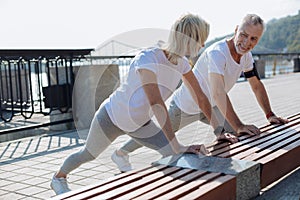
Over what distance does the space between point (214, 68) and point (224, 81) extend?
0.27 meters

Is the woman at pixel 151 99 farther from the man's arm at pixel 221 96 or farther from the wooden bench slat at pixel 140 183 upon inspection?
the wooden bench slat at pixel 140 183

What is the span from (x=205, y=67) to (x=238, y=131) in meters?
0.72

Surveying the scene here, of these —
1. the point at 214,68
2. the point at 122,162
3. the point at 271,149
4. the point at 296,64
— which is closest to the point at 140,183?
the point at 271,149

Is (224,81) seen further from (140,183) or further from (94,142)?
(140,183)

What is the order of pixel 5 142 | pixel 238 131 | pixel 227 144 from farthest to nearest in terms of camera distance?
pixel 5 142 < pixel 238 131 < pixel 227 144

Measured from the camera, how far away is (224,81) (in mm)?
3723

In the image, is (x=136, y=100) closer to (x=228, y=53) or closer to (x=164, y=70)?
(x=164, y=70)

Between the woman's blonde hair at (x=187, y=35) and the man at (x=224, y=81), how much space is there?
67cm

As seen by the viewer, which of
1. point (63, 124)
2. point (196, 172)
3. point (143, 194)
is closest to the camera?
point (143, 194)

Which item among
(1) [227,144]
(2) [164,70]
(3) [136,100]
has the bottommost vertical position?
(1) [227,144]

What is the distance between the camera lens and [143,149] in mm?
5293

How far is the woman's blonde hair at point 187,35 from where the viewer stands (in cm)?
285

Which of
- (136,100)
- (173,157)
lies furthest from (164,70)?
(173,157)

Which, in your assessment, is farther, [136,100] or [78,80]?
[78,80]
